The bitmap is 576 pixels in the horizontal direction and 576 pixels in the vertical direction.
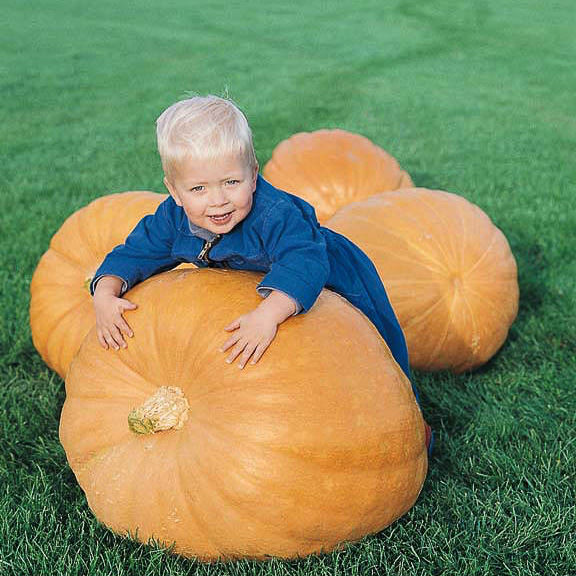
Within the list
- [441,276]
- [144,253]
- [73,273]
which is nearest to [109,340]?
[144,253]

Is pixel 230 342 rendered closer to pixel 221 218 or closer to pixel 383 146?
pixel 221 218

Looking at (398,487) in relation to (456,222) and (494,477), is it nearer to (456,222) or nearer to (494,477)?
(494,477)

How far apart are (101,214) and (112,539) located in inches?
73.2

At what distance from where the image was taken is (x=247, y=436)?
2377 millimetres

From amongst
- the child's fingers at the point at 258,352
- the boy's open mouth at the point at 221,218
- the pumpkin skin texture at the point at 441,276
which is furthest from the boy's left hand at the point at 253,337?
the pumpkin skin texture at the point at 441,276

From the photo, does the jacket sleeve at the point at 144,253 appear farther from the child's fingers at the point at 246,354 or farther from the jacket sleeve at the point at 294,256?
the child's fingers at the point at 246,354

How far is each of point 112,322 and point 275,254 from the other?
61 cm

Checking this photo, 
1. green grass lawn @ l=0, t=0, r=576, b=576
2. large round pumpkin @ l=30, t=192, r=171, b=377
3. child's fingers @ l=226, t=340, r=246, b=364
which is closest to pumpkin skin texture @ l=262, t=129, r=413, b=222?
green grass lawn @ l=0, t=0, r=576, b=576

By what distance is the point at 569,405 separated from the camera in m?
3.56

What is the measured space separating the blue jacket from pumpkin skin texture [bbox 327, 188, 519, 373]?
0.63m

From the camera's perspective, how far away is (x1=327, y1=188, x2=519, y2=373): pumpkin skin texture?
150 inches

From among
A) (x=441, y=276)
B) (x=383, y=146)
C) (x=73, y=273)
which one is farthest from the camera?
(x=383, y=146)

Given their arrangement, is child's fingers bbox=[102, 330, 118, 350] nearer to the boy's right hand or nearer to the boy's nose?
the boy's right hand

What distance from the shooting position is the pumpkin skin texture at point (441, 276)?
3801mm
